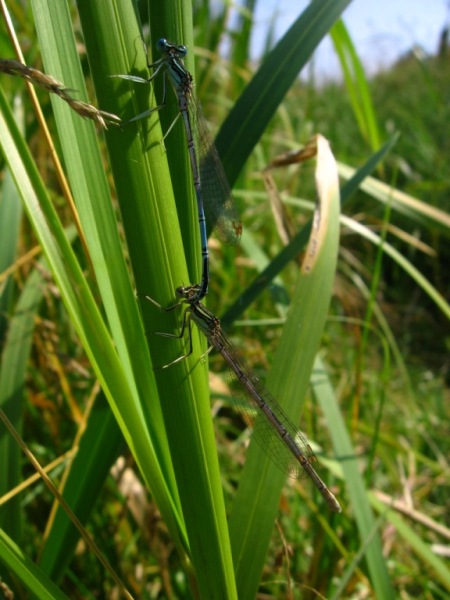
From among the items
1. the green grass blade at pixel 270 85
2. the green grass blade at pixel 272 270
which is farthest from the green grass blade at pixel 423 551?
the green grass blade at pixel 270 85

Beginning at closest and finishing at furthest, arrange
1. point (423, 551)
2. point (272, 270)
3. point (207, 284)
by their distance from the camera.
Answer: point (207, 284) < point (272, 270) < point (423, 551)

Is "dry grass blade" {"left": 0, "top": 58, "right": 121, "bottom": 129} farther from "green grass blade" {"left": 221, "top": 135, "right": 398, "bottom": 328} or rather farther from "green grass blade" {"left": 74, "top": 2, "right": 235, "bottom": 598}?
"green grass blade" {"left": 221, "top": 135, "right": 398, "bottom": 328}

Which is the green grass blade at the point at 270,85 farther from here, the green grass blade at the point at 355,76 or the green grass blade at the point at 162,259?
the green grass blade at the point at 355,76

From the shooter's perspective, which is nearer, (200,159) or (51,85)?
(51,85)

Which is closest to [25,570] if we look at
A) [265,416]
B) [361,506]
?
[265,416]

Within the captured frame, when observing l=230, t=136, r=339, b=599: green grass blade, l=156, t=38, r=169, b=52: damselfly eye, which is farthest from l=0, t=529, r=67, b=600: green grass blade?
l=156, t=38, r=169, b=52: damselfly eye

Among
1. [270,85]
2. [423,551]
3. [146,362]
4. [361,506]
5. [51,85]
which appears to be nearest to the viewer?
[51,85]

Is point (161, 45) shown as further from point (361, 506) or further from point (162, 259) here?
point (361, 506)

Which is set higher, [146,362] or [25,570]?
[146,362]
